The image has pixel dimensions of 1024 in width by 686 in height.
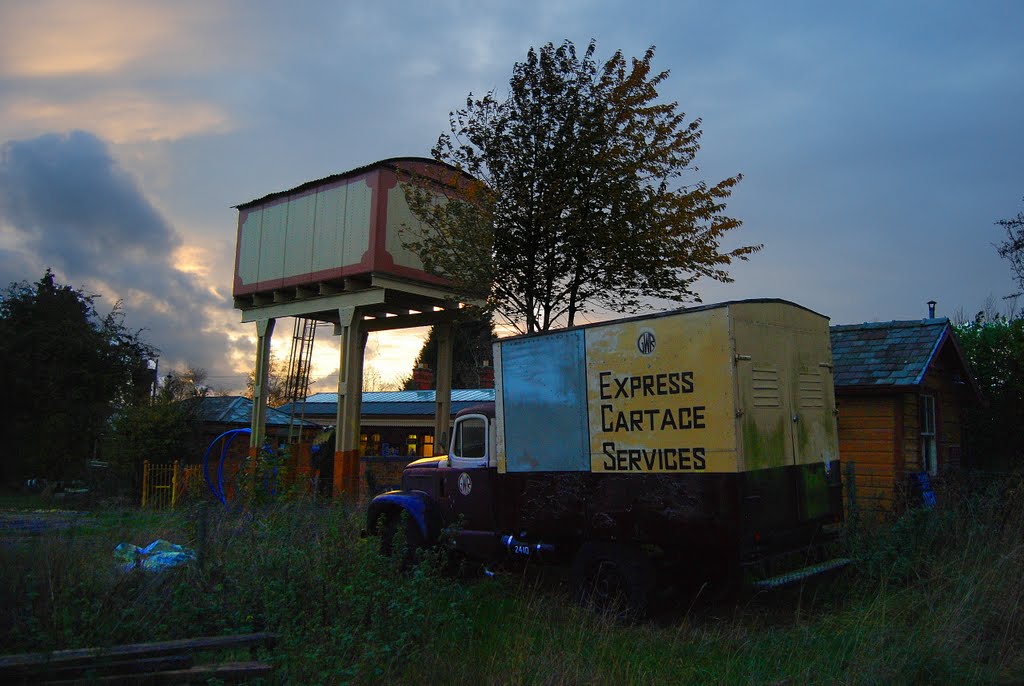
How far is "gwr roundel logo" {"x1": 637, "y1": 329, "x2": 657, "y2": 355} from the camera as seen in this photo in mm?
8406

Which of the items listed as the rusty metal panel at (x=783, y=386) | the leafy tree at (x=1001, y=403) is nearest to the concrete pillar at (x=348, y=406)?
the rusty metal panel at (x=783, y=386)

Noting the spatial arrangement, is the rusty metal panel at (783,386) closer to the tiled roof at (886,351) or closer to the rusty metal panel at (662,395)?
the rusty metal panel at (662,395)

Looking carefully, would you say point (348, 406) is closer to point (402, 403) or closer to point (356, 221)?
point (356, 221)

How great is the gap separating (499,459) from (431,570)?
7.31 feet

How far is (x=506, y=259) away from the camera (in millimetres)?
14188

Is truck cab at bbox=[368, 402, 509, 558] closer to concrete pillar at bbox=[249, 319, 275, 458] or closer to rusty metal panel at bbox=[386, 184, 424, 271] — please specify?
rusty metal panel at bbox=[386, 184, 424, 271]

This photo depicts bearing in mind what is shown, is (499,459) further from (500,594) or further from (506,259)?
(506,259)

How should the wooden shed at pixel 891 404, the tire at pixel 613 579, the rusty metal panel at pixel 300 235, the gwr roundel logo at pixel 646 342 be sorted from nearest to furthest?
the tire at pixel 613 579, the gwr roundel logo at pixel 646 342, the wooden shed at pixel 891 404, the rusty metal panel at pixel 300 235

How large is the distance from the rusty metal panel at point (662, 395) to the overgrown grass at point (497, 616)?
69.6 inches

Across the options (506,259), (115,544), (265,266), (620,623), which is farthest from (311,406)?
(620,623)

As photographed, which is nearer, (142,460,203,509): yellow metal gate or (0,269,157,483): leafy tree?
(142,460,203,509): yellow metal gate

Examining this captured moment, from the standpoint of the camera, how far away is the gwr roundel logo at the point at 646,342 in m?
8.41

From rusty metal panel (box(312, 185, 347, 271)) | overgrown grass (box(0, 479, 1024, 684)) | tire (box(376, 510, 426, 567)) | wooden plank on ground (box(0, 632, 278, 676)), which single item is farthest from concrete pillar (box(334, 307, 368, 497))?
wooden plank on ground (box(0, 632, 278, 676))

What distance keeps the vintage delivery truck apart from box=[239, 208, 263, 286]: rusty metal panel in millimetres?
14077
